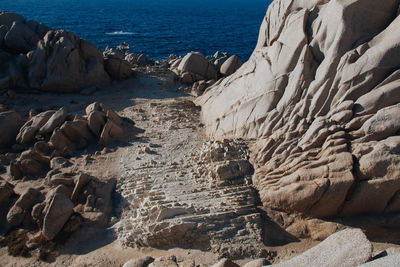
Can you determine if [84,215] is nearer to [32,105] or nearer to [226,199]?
[226,199]

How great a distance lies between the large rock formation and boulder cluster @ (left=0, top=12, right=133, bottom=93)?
40.1ft

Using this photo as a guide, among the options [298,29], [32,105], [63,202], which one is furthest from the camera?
[32,105]

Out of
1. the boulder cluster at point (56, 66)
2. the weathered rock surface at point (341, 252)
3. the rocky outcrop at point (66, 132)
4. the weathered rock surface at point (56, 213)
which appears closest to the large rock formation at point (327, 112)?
the weathered rock surface at point (341, 252)

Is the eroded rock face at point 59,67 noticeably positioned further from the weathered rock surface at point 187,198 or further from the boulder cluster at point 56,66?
the weathered rock surface at point 187,198

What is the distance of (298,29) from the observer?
554 inches

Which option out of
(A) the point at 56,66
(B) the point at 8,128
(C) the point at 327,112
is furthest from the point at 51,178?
(A) the point at 56,66

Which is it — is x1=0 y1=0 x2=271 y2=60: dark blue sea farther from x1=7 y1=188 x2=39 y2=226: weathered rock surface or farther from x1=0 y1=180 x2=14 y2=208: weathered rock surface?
x1=7 y1=188 x2=39 y2=226: weathered rock surface

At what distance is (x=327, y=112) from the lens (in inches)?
473

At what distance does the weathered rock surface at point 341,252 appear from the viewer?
699 centimetres

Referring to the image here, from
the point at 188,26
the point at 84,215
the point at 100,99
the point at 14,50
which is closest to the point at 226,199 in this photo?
the point at 84,215

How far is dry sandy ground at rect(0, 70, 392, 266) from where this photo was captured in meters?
10.4

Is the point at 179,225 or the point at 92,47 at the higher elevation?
the point at 92,47

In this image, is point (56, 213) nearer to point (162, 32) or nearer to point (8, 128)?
point (8, 128)

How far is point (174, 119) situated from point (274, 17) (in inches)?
280
